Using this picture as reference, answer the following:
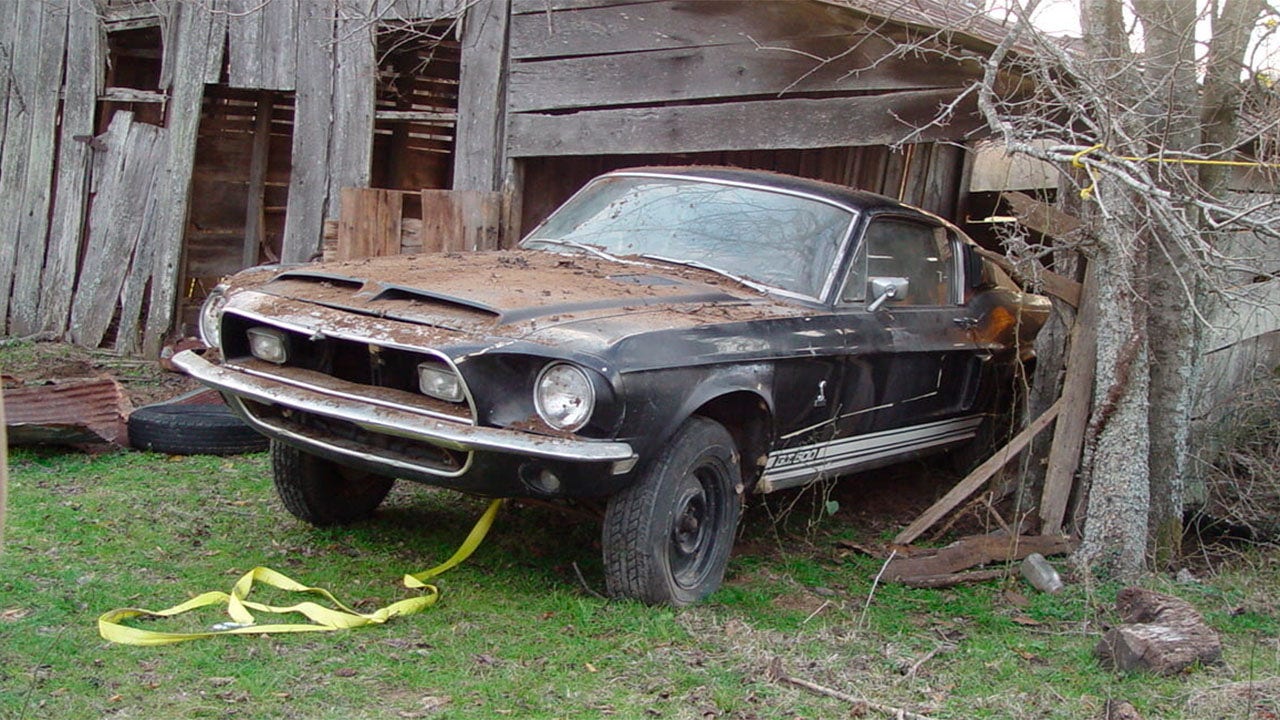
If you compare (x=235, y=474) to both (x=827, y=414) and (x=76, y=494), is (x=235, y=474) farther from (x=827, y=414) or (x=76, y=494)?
(x=827, y=414)

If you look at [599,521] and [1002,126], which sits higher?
[1002,126]

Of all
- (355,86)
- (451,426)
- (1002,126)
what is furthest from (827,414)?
(355,86)

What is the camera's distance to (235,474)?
658cm

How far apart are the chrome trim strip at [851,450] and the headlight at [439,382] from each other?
1.47 meters

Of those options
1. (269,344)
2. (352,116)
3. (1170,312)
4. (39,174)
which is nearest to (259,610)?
(269,344)

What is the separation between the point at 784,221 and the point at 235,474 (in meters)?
3.18

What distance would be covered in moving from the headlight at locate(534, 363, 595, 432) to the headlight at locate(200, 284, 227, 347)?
A: 1.53 m

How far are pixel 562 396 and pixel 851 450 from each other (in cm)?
198

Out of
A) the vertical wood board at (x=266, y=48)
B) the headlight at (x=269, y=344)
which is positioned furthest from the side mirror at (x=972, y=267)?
the vertical wood board at (x=266, y=48)

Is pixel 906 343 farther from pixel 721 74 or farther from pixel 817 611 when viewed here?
pixel 721 74

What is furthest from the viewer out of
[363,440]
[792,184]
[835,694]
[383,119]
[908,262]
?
[383,119]

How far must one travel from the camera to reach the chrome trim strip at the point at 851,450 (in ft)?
17.5

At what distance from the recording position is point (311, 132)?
9.80 meters

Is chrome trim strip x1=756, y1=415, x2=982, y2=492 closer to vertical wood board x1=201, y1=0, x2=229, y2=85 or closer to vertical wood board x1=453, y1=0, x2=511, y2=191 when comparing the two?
vertical wood board x1=453, y1=0, x2=511, y2=191
